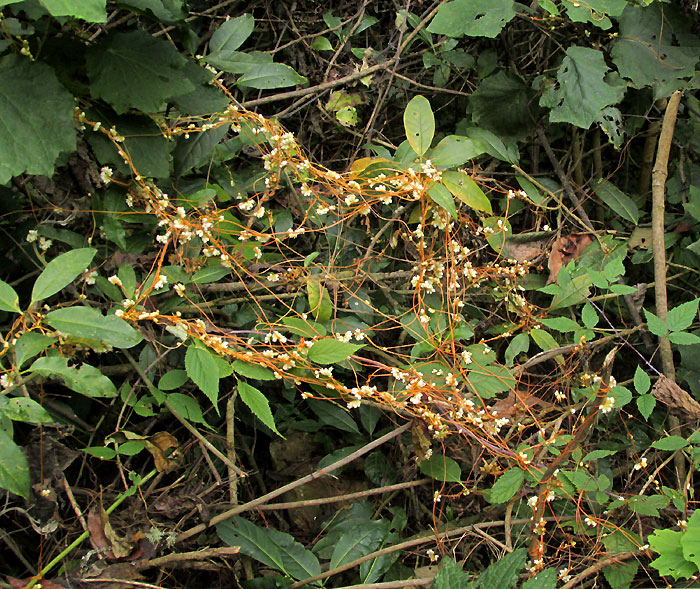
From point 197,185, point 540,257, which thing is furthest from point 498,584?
point 197,185

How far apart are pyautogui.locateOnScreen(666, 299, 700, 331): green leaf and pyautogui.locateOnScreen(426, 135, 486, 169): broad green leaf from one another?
733 millimetres

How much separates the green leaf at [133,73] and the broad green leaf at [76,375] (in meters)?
0.65

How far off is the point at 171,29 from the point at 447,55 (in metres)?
0.93

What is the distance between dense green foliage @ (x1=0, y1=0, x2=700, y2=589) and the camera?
156 cm

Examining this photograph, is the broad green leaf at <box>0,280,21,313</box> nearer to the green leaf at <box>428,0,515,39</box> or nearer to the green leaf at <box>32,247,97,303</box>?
the green leaf at <box>32,247,97,303</box>

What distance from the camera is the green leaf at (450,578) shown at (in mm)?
1483

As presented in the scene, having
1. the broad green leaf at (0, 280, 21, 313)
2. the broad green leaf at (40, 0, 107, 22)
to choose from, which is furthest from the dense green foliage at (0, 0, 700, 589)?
the broad green leaf at (40, 0, 107, 22)

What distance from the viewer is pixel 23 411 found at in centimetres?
129

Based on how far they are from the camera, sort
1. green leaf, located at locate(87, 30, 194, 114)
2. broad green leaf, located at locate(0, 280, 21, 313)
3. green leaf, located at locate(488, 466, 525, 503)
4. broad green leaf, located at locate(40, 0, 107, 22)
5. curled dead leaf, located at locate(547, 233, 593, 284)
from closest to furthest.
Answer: broad green leaf, located at locate(40, 0, 107, 22) < broad green leaf, located at locate(0, 280, 21, 313) < green leaf, located at locate(87, 30, 194, 114) < green leaf, located at locate(488, 466, 525, 503) < curled dead leaf, located at locate(547, 233, 593, 284)

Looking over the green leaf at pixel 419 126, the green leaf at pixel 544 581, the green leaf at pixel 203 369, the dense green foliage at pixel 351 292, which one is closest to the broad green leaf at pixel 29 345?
the dense green foliage at pixel 351 292

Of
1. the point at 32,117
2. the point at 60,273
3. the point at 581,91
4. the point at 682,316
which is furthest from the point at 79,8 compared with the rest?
the point at 682,316

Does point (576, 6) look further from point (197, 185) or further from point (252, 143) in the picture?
point (197, 185)

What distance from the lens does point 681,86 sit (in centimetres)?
198

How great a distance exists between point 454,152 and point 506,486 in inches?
38.4
